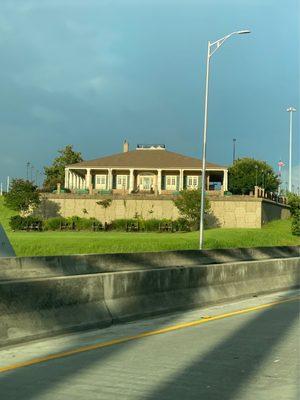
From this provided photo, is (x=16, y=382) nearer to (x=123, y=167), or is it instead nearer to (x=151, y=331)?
(x=151, y=331)

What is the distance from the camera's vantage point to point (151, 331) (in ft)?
34.9

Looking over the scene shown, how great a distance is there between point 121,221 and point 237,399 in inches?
2501

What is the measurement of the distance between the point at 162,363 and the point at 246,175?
361ft

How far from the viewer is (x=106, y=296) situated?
36.8 ft

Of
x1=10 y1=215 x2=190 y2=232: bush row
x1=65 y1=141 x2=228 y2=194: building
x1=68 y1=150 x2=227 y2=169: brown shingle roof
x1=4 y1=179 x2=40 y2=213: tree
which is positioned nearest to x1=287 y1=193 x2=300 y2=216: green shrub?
x1=65 y1=141 x2=228 y2=194: building

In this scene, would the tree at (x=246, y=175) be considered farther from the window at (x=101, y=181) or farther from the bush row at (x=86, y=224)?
the bush row at (x=86, y=224)

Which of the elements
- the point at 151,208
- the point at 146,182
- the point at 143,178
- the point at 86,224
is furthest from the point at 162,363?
the point at 143,178

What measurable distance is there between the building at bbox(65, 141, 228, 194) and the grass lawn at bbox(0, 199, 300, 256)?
16.8 metres

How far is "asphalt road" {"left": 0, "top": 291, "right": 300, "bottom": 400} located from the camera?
674cm

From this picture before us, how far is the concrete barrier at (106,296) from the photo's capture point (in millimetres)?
9180

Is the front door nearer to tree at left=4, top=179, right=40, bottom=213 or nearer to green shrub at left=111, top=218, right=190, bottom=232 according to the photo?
green shrub at left=111, top=218, right=190, bottom=232

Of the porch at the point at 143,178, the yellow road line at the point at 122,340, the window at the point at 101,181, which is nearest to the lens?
the yellow road line at the point at 122,340

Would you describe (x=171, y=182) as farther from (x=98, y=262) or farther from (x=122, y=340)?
(x=122, y=340)

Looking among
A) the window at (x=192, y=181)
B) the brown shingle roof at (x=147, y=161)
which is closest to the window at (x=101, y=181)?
the brown shingle roof at (x=147, y=161)
